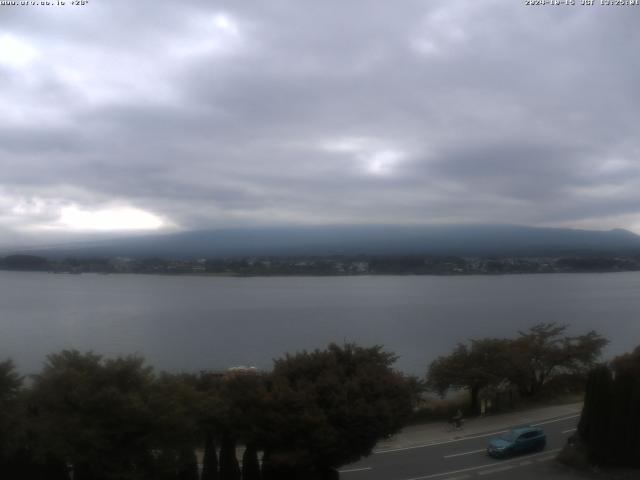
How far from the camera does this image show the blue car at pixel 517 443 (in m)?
14.2

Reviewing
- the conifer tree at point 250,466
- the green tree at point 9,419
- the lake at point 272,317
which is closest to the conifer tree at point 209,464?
the conifer tree at point 250,466

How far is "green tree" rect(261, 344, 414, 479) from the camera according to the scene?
10.8 metres

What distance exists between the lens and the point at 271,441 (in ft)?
36.2

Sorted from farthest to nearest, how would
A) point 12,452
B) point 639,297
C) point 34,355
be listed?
point 639,297 < point 34,355 < point 12,452

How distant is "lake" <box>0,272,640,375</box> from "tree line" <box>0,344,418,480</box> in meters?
20.4

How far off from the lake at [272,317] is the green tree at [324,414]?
20.3 metres

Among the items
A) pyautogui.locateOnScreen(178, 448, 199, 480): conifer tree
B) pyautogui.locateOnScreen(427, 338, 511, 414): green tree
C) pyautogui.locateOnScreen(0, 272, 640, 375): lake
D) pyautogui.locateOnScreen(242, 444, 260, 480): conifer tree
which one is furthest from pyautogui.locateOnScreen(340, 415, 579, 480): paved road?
pyautogui.locateOnScreen(0, 272, 640, 375): lake

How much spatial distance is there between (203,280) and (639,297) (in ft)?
201

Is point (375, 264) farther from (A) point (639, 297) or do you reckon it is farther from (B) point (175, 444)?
(B) point (175, 444)

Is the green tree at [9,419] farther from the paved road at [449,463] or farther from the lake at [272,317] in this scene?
the lake at [272,317]

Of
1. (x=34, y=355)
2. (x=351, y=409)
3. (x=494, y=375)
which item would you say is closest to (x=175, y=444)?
(x=351, y=409)

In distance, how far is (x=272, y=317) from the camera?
56.3 metres

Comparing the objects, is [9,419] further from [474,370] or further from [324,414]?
[474,370]

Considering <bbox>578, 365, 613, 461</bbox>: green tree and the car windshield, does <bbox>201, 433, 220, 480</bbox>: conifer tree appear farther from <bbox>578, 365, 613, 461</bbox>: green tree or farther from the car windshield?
<bbox>578, 365, 613, 461</bbox>: green tree
